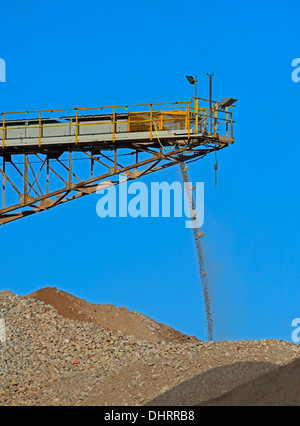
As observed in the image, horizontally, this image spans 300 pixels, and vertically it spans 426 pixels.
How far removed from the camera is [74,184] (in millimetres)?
30656

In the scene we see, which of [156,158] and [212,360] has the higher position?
[156,158]

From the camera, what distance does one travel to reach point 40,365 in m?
30.0

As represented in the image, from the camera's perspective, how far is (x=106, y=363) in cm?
2927

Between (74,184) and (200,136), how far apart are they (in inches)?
169

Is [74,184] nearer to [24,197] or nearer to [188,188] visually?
[24,197]

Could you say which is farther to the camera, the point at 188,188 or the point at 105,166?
the point at 188,188

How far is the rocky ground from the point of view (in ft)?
82.0

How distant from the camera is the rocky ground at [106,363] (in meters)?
25.0

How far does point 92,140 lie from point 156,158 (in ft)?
6.89
